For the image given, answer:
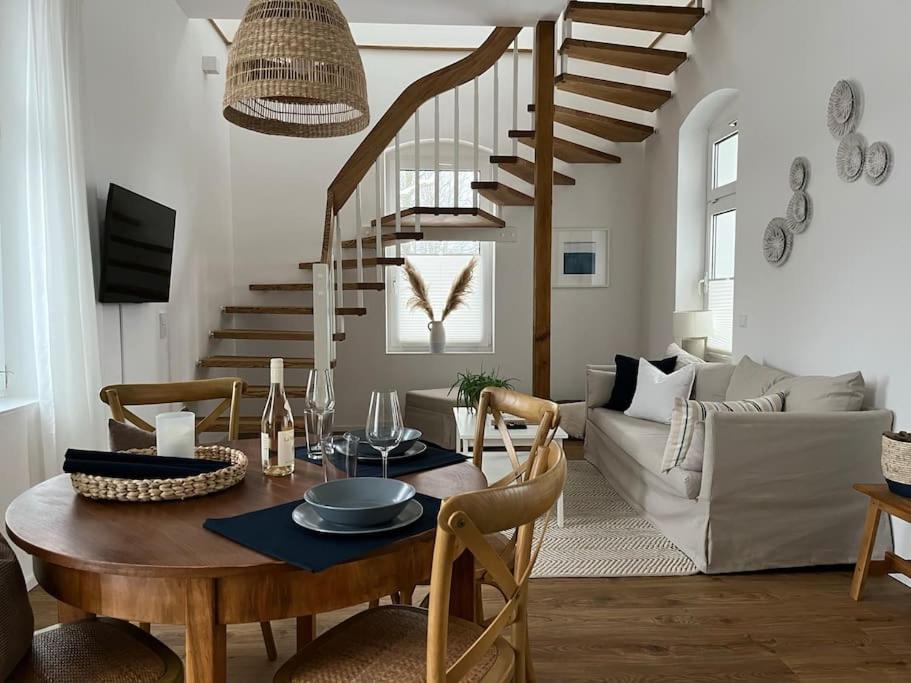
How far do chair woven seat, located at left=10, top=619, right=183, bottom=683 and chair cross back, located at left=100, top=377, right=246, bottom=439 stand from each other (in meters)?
0.93

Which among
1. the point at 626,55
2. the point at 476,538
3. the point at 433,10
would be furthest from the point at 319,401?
the point at 626,55

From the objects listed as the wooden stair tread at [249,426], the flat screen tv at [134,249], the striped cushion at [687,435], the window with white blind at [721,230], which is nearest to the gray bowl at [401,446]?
Answer: the striped cushion at [687,435]

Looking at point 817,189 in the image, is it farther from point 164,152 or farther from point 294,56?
point 164,152

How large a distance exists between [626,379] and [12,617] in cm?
396

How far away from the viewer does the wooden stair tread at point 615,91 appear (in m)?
5.20

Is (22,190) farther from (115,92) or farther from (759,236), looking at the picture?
(759,236)

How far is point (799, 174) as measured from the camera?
3.77 meters

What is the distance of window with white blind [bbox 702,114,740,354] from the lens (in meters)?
5.07

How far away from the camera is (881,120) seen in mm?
3131

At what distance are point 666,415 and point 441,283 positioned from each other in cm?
286

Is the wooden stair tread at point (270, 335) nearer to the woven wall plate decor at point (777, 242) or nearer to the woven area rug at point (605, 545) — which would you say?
the woven area rug at point (605, 545)

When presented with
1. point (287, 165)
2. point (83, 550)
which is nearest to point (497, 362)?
point (287, 165)

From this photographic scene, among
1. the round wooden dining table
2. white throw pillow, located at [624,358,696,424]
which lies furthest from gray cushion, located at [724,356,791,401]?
the round wooden dining table

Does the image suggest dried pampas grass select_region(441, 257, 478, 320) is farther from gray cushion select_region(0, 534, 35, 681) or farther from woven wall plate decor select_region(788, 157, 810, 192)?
gray cushion select_region(0, 534, 35, 681)
